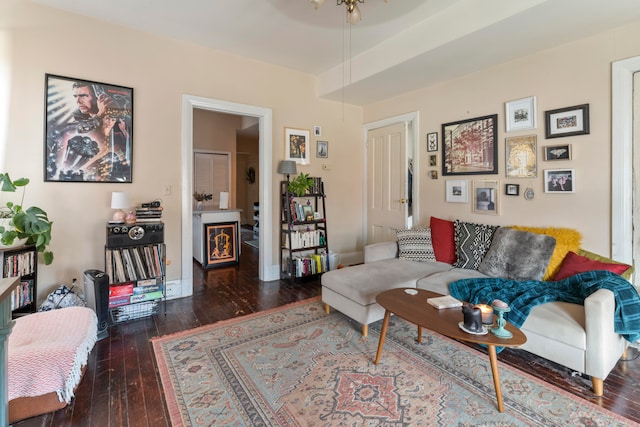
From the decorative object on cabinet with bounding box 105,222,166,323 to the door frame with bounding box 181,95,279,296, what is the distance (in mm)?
500

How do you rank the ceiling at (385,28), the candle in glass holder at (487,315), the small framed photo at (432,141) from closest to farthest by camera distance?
the candle in glass holder at (487,315)
the ceiling at (385,28)
the small framed photo at (432,141)

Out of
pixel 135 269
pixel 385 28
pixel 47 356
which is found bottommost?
pixel 47 356

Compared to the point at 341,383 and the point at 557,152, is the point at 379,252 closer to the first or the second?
the point at 341,383

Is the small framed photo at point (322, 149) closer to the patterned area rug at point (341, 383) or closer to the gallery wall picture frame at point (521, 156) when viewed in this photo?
the gallery wall picture frame at point (521, 156)

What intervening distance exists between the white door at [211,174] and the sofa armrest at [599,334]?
6.11 metres

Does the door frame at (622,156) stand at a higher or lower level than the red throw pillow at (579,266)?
higher

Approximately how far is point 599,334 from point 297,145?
361 centimetres

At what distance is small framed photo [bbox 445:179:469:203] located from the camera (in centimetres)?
362

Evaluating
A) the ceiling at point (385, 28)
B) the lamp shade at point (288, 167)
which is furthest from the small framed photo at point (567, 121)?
the lamp shade at point (288, 167)

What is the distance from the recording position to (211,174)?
6480 millimetres

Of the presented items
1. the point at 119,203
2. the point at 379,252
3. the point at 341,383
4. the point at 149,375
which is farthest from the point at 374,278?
the point at 119,203

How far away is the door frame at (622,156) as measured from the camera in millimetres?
2477

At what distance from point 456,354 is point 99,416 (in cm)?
229

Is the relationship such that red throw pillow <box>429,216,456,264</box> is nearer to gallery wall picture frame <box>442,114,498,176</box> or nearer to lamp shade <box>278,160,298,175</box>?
gallery wall picture frame <box>442,114,498,176</box>
